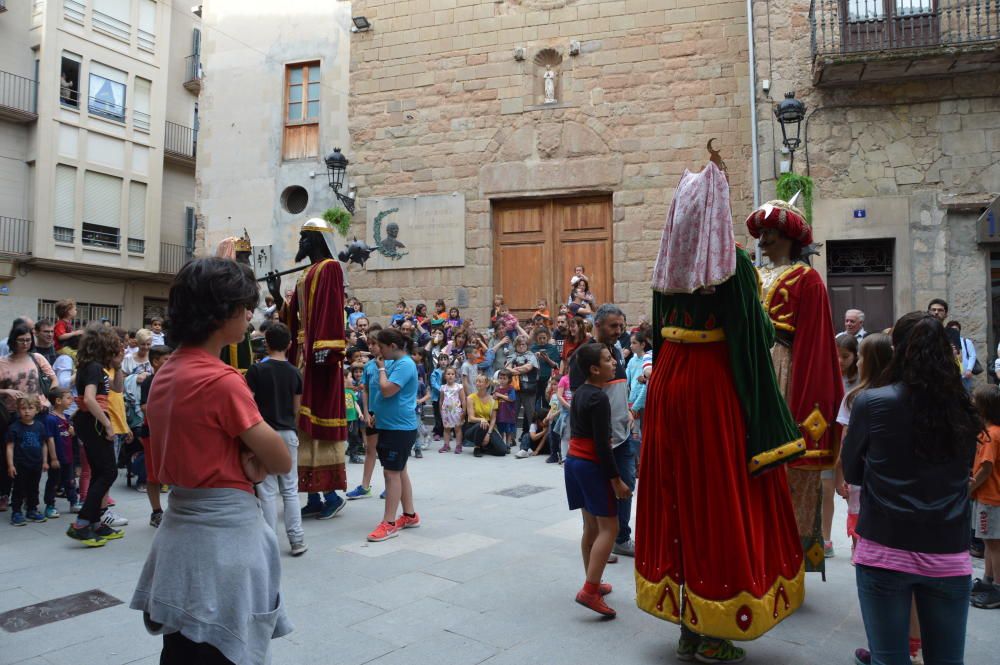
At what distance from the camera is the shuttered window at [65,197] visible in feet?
77.2

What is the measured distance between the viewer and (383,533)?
5.66m

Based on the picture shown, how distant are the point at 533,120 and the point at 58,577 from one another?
12.6 m

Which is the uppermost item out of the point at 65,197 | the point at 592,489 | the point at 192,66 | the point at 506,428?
the point at 192,66

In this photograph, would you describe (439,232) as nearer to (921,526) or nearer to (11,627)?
(11,627)

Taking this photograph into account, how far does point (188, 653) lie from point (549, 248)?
45.4ft

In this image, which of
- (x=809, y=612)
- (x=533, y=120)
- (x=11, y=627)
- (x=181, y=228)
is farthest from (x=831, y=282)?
(x=181, y=228)

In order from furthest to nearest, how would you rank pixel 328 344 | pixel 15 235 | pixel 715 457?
pixel 15 235, pixel 328 344, pixel 715 457

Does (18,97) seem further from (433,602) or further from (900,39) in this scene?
(433,602)

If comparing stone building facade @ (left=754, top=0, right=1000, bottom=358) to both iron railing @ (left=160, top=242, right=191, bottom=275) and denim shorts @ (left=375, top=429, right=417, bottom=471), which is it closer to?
denim shorts @ (left=375, top=429, right=417, bottom=471)

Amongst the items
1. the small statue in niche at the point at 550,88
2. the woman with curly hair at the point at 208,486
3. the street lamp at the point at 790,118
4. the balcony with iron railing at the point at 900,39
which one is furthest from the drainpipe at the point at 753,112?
the woman with curly hair at the point at 208,486

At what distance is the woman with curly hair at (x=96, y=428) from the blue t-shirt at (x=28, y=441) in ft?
2.71

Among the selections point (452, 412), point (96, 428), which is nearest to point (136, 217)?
point (452, 412)

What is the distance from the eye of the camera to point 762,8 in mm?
13727

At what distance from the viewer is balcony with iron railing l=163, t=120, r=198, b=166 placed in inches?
1061
